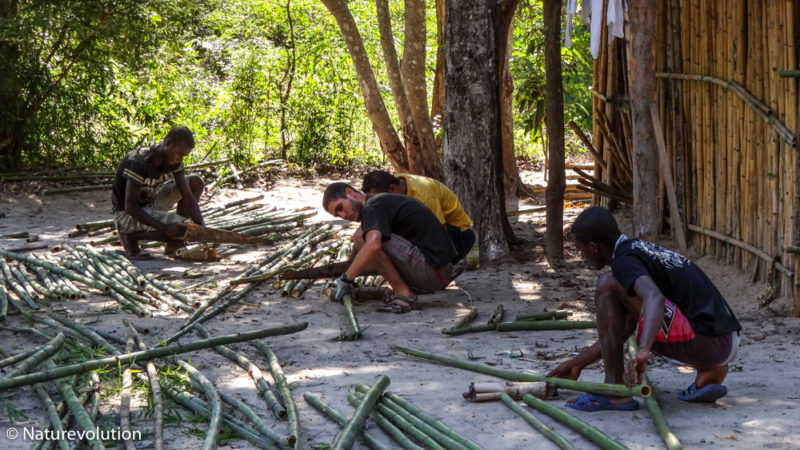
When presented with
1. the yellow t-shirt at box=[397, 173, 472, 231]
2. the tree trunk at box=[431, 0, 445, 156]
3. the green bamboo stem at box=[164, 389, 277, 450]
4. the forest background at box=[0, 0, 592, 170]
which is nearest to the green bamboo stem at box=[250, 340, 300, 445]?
the green bamboo stem at box=[164, 389, 277, 450]

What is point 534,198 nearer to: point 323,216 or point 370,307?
point 323,216

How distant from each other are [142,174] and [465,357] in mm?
3415

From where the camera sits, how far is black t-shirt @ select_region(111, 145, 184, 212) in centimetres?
695

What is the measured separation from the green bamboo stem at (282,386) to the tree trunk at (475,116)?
2879mm

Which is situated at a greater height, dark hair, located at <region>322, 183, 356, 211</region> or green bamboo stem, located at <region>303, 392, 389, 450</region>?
dark hair, located at <region>322, 183, 356, 211</region>

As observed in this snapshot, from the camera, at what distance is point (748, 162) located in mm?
5941

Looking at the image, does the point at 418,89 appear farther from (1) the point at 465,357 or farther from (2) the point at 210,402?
(2) the point at 210,402

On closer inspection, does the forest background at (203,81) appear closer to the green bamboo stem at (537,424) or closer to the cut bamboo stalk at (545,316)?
the cut bamboo stalk at (545,316)

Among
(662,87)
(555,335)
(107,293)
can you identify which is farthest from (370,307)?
(662,87)

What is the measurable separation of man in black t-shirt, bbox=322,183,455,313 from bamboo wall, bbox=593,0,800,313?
76.3 inches

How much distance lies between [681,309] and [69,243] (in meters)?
5.64

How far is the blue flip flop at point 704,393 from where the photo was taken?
364 centimetres

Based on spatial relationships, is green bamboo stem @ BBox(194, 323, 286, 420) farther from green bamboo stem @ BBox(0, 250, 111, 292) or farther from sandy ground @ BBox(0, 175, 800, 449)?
green bamboo stem @ BBox(0, 250, 111, 292)

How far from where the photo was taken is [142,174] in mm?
6973
